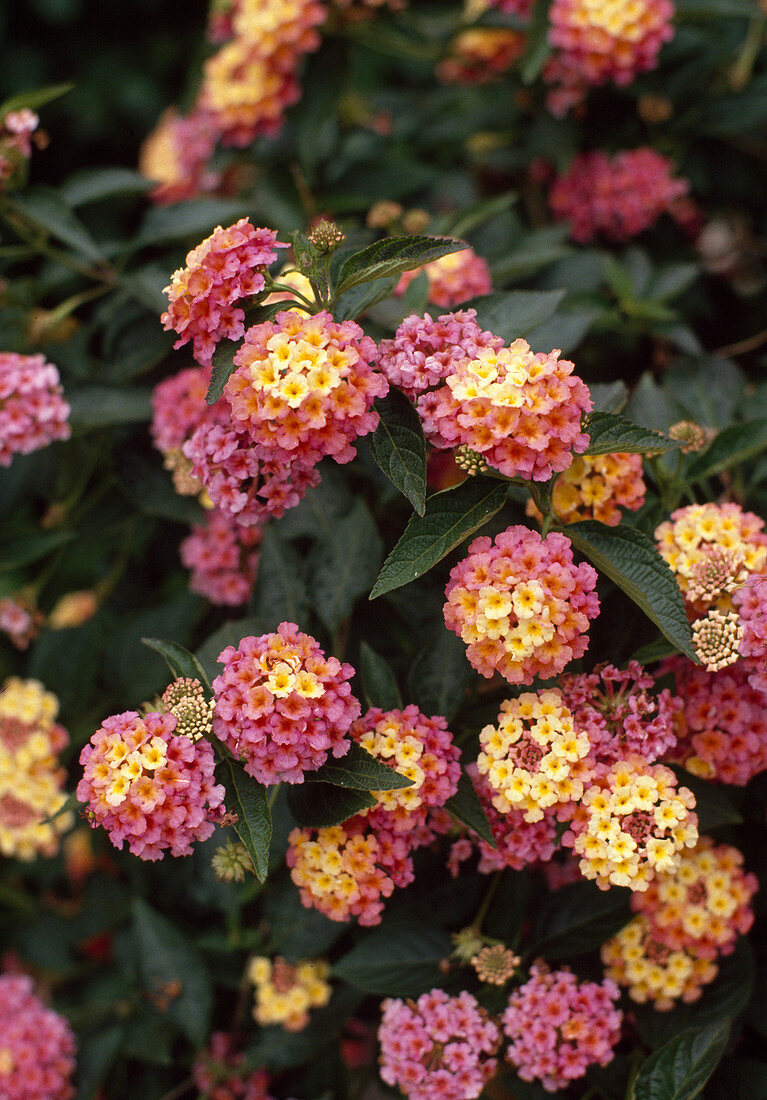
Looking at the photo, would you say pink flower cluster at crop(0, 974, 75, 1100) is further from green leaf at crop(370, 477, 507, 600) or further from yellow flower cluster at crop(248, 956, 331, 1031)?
green leaf at crop(370, 477, 507, 600)

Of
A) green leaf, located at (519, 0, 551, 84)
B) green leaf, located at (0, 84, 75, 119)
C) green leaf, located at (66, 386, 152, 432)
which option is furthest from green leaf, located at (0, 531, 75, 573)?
green leaf, located at (519, 0, 551, 84)

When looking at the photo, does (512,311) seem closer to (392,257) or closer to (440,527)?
(392,257)

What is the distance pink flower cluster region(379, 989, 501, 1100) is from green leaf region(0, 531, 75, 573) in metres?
0.82

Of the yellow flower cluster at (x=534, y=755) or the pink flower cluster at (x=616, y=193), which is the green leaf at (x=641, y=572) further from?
the pink flower cluster at (x=616, y=193)

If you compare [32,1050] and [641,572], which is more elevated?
[641,572]

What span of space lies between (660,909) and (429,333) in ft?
2.20

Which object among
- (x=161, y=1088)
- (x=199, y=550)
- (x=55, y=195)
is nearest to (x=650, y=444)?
(x=199, y=550)

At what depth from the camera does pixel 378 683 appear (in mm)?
1041

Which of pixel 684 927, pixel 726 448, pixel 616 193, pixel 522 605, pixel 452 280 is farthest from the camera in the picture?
pixel 616 193

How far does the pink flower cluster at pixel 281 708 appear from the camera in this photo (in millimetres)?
852

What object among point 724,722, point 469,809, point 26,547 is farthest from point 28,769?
point 724,722

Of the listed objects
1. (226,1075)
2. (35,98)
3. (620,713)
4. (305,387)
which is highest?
(35,98)

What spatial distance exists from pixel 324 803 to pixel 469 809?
0.47 ft

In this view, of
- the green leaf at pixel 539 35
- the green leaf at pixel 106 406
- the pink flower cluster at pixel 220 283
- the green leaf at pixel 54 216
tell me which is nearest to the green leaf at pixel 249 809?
the pink flower cluster at pixel 220 283
